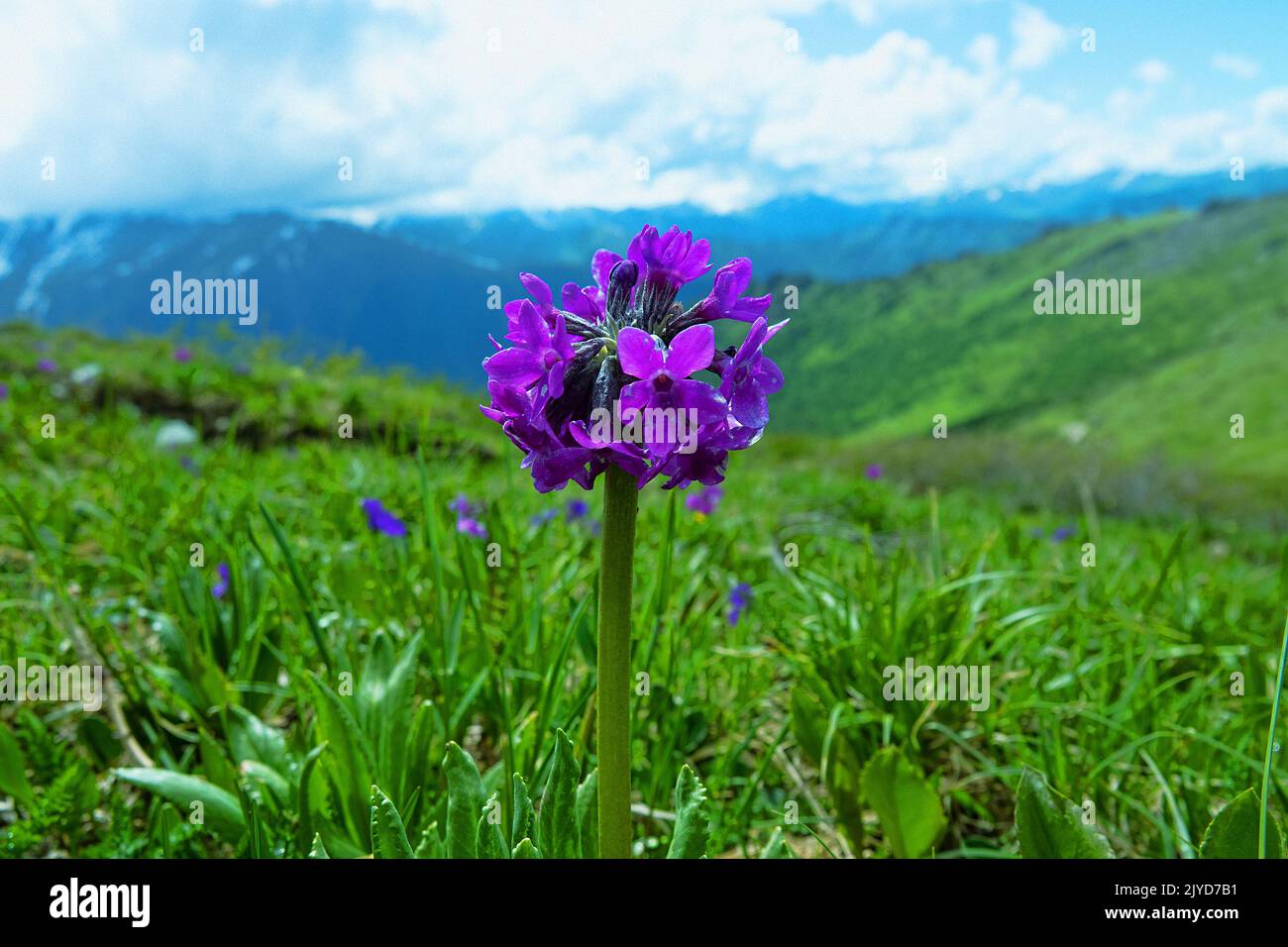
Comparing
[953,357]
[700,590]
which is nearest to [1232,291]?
[953,357]

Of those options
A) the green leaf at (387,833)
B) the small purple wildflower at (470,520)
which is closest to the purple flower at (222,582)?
the small purple wildflower at (470,520)

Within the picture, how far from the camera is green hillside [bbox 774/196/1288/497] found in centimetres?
8975

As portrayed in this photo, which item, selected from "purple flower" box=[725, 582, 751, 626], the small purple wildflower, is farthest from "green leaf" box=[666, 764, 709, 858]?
the small purple wildflower

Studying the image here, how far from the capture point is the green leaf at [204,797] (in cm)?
171

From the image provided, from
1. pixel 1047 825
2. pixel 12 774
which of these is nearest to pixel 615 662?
pixel 1047 825

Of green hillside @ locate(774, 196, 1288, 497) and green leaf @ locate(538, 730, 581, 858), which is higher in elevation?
green hillside @ locate(774, 196, 1288, 497)

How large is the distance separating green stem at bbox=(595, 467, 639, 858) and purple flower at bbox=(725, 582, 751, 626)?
172 centimetres

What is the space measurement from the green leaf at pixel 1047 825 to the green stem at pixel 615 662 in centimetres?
61

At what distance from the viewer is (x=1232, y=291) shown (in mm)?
119875

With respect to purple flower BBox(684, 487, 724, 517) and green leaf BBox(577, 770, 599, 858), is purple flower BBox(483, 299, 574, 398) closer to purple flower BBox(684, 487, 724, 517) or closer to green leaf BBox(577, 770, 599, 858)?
green leaf BBox(577, 770, 599, 858)

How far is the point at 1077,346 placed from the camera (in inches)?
5022
